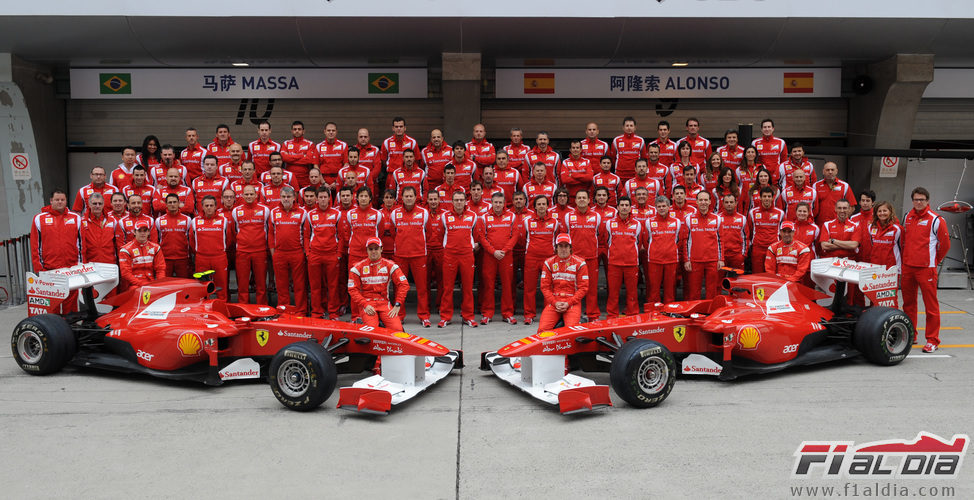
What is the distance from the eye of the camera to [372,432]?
6.22m

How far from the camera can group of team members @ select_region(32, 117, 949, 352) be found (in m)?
9.88

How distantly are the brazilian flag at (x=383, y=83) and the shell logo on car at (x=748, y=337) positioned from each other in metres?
9.51

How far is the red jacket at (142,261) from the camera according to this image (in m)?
9.45

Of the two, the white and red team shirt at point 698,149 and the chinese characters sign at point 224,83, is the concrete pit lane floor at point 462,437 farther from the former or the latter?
the chinese characters sign at point 224,83

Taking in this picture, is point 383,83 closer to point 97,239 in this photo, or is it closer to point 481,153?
point 481,153

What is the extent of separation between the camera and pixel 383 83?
Answer: 14.7m

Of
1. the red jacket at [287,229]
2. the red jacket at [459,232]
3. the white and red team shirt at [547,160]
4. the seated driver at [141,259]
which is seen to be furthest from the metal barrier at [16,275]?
the white and red team shirt at [547,160]

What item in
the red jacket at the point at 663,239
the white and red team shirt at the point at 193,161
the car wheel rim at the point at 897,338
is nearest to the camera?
the car wheel rim at the point at 897,338

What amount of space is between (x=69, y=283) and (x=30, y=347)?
2.59 feet

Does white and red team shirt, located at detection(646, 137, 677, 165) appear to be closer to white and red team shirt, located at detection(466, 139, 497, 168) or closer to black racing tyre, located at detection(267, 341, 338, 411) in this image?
white and red team shirt, located at detection(466, 139, 497, 168)

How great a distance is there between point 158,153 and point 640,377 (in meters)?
9.46

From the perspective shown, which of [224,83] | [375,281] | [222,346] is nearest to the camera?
[222,346]

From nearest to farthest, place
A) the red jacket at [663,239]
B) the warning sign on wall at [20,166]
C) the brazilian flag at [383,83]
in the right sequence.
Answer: the red jacket at [663,239] → the warning sign on wall at [20,166] → the brazilian flag at [383,83]

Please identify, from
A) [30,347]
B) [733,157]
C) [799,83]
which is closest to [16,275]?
[30,347]
